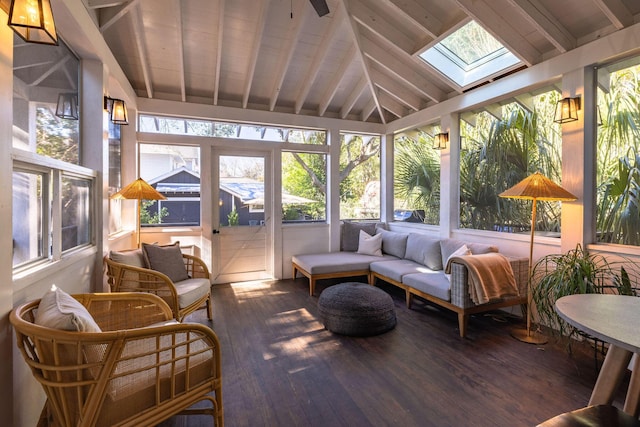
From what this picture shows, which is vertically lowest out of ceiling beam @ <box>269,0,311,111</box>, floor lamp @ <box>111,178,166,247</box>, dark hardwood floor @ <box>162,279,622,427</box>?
dark hardwood floor @ <box>162,279,622,427</box>

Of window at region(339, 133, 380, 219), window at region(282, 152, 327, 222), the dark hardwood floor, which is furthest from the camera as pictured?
window at region(339, 133, 380, 219)

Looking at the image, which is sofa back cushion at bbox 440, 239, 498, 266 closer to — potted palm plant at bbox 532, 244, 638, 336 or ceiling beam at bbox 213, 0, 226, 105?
potted palm plant at bbox 532, 244, 638, 336

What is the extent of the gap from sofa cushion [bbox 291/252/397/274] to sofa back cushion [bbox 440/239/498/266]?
0.91 metres

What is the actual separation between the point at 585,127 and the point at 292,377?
340 cm

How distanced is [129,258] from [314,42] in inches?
133

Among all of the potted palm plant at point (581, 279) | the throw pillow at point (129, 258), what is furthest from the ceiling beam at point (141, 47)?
the potted palm plant at point (581, 279)

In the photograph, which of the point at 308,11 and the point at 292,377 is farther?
the point at 308,11

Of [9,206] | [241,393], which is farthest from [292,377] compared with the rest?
[9,206]

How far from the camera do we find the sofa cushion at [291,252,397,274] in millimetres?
4223

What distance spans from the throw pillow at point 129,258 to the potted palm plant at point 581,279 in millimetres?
3691

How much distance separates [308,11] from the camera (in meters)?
3.47

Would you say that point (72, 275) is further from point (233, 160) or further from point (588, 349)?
point (588, 349)

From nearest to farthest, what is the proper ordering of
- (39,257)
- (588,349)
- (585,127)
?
(39,257), (588,349), (585,127)

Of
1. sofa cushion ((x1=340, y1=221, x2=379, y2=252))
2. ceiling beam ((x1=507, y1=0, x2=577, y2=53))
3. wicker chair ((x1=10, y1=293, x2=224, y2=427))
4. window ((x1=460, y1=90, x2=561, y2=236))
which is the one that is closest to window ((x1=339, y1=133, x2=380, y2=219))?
sofa cushion ((x1=340, y1=221, x2=379, y2=252))
